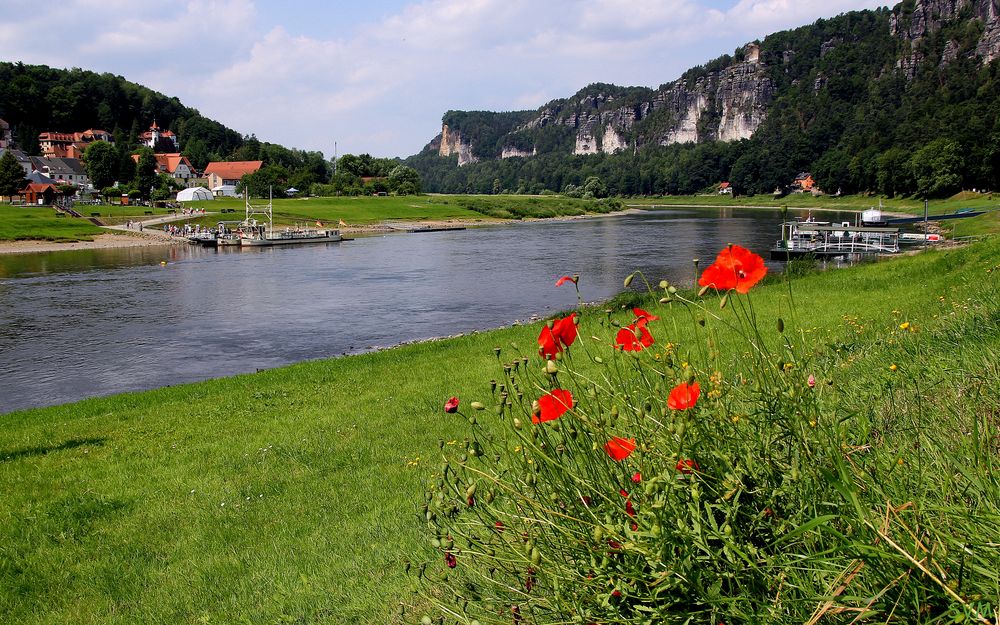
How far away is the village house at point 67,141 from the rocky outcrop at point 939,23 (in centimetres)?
17466

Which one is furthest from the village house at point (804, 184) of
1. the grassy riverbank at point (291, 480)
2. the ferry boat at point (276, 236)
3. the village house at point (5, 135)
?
the village house at point (5, 135)

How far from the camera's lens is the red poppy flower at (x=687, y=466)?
2.72 meters

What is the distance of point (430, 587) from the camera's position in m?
4.11

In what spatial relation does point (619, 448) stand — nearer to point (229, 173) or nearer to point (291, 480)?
point (291, 480)

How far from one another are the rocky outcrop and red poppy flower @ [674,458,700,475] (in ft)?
594

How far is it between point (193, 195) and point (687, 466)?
10821cm

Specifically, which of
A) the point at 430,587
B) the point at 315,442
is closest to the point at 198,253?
the point at 315,442

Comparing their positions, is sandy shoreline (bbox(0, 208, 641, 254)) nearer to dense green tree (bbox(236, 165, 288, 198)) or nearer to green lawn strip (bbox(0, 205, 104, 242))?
green lawn strip (bbox(0, 205, 104, 242))

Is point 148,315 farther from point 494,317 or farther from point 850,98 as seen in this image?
point 850,98

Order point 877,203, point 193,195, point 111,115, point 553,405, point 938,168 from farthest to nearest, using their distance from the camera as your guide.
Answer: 1. point 111,115
2. point 193,195
3. point 877,203
4. point 938,168
5. point 553,405

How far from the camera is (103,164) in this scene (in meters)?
106

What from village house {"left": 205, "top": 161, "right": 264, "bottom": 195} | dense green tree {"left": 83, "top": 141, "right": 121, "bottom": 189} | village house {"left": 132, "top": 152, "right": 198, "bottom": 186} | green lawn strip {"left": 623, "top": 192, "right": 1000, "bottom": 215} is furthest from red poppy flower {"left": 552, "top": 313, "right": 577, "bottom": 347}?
village house {"left": 132, "top": 152, "right": 198, "bottom": 186}

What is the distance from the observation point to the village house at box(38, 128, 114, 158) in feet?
476

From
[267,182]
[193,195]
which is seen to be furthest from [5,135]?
[193,195]
